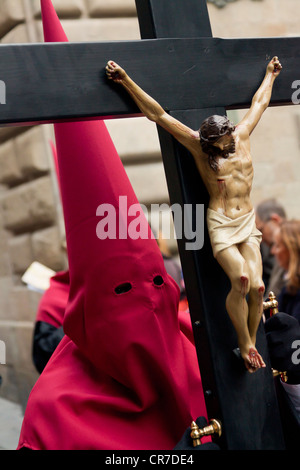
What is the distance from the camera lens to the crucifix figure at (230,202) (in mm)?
1185

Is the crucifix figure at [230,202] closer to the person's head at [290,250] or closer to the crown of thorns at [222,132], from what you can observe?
the crown of thorns at [222,132]

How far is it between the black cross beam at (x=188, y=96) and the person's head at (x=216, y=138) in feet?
0.23

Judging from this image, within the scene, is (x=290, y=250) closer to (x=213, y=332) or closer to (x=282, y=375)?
(x=282, y=375)

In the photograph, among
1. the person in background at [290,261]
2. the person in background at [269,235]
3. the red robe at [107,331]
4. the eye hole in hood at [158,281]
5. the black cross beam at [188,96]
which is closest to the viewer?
the black cross beam at [188,96]

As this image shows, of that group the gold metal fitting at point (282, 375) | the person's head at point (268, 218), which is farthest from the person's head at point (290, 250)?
the gold metal fitting at point (282, 375)

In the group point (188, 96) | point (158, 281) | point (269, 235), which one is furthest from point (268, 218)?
point (188, 96)

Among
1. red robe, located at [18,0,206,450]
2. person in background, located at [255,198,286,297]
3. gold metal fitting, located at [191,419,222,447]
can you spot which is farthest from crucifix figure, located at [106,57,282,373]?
person in background, located at [255,198,286,297]

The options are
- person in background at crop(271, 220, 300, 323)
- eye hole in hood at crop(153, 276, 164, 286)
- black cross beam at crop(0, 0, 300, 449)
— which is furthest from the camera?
person in background at crop(271, 220, 300, 323)

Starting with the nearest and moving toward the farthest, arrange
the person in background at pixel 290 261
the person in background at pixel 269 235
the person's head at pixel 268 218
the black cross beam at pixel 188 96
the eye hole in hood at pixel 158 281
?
1. the black cross beam at pixel 188 96
2. the eye hole in hood at pixel 158 281
3. the person in background at pixel 290 261
4. the person in background at pixel 269 235
5. the person's head at pixel 268 218

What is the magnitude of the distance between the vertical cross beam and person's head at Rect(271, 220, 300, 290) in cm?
185

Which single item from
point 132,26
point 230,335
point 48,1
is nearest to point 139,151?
point 132,26

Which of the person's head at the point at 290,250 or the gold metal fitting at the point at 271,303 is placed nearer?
the gold metal fitting at the point at 271,303

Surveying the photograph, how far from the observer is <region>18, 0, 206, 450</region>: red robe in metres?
1.42

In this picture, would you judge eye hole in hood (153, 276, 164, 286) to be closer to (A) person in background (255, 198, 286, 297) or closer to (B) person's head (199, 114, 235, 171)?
(B) person's head (199, 114, 235, 171)
